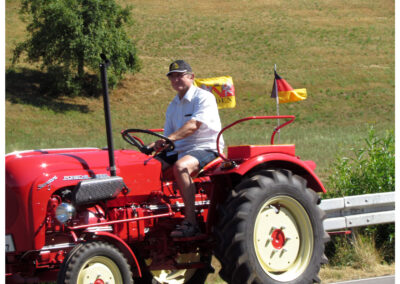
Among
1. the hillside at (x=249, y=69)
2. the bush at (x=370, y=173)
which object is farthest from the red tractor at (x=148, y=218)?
the hillside at (x=249, y=69)

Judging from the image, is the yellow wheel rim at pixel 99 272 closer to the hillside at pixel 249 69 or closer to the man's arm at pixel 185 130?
the man's arm at pixel 185 130

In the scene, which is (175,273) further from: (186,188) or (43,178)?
(43,178)

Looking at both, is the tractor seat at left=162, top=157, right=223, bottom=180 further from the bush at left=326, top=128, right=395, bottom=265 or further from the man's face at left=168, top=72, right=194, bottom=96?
the bush at left=326, top=128, right=395, bottom=265

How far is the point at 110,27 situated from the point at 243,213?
42.1 metres

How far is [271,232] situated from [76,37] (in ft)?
129

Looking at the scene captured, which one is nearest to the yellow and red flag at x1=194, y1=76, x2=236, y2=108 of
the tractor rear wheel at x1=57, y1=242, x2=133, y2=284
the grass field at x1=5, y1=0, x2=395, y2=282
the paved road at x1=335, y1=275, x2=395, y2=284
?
the grass field at x1=5, y1=0, x2=395, y2=282

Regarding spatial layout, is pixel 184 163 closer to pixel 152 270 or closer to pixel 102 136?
pixel 152 270

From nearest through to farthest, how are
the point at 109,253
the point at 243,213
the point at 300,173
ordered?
the point at 109,253 → the point at 243,213 → the point at 300,173

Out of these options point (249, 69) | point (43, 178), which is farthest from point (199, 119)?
point (249, 69)

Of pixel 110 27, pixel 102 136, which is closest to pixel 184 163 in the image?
pixel 102 136

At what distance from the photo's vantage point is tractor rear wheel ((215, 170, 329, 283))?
5.34 m

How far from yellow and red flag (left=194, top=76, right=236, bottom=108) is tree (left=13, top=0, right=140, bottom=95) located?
2771 centimetres

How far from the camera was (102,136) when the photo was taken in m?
38.0

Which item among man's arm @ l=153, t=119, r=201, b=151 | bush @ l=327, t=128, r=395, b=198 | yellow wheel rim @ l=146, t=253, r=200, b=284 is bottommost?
yellow wheel rim @ l=146, t=253, r=200, b=284
